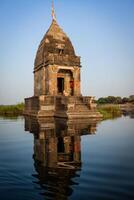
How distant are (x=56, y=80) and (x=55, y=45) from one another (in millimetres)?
5367

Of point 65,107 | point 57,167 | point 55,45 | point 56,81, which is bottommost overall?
point 57,167

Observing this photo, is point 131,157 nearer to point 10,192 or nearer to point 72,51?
point 10,192

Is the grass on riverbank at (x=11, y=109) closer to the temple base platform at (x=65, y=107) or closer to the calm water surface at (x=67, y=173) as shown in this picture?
the temple base platform at (x=65, y=107)

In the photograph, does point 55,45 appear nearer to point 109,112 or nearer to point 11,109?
point 109,112

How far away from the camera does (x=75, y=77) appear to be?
3000 centimetres

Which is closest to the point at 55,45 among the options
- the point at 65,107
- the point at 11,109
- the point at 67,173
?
the point at 65,107

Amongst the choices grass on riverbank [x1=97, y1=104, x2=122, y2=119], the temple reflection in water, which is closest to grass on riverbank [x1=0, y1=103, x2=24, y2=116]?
grass on riverbank [x1=97, y1=104, x2=122, y2=119]

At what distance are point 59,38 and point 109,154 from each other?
26110mm

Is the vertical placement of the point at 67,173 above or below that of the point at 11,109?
below

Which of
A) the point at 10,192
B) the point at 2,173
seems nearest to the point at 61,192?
the point at 10,192

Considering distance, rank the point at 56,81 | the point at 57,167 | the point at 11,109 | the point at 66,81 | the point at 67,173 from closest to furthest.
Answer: the point at 67,173 → the point at 57,167 → the point at 56,81 → the point at 66,81 → the point at 11,109

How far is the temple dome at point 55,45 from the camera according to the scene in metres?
30.2

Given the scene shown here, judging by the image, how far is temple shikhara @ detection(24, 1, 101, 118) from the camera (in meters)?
25.2

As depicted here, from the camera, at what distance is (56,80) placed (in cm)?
2853
